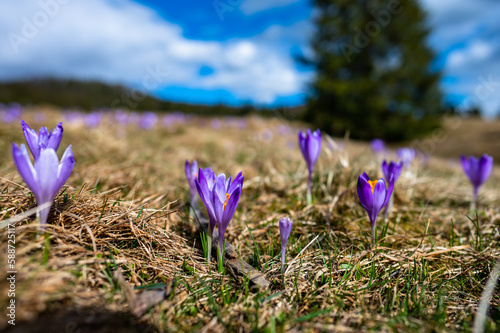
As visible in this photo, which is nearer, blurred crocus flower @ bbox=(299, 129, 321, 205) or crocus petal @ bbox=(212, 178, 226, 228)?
crocus petal @ bbox=(212, 178, 226, 228)

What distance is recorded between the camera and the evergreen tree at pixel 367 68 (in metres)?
14.2

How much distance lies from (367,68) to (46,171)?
16481mm

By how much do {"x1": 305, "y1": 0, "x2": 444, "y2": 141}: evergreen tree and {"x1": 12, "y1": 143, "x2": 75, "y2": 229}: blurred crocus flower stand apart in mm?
12981

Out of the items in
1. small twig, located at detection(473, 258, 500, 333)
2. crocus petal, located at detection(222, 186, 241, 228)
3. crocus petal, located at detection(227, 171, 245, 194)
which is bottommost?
small twig, located at detection(473, 258, 500, 333)

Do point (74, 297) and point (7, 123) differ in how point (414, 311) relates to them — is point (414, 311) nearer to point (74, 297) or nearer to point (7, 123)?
point (74, 297)

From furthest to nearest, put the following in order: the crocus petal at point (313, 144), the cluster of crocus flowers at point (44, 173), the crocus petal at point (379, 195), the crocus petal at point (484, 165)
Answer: the crocus petal at point (484, 165)
the crocus petal at point (313, 144)
the crocus petal at point (379, 195)
the cluster of crocus flowers at point (44, 173)

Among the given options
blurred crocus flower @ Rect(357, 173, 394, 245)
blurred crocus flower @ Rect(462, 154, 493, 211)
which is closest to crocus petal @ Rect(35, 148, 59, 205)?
blurred crocus flower @ Rect(357, 173, 394, 245)

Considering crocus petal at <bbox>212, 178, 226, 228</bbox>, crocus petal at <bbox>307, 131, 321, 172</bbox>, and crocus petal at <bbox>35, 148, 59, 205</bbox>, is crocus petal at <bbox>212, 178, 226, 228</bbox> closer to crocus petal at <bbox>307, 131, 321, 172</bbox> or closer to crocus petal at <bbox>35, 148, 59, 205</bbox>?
crocus petal at <bbox>35, 148, 59, 205</bbox>

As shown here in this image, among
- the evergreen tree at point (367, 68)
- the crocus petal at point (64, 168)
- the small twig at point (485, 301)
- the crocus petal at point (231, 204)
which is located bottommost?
the small twig at point (485, 301)

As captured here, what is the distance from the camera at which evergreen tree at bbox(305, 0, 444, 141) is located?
46.6 ft

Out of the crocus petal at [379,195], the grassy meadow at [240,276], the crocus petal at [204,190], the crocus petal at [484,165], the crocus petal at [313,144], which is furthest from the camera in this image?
the crocus petal at [484,165]

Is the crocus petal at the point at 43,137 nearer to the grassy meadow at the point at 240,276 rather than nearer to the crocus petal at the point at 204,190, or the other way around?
the grassy meadow at the point at 240,276

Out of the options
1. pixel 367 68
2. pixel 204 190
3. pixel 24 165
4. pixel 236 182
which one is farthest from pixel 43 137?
pixel 367 68

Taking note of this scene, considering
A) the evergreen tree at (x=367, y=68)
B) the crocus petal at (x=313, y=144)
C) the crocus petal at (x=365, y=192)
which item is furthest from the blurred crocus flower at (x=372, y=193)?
the evergreen tree at (x=367, y=68)
